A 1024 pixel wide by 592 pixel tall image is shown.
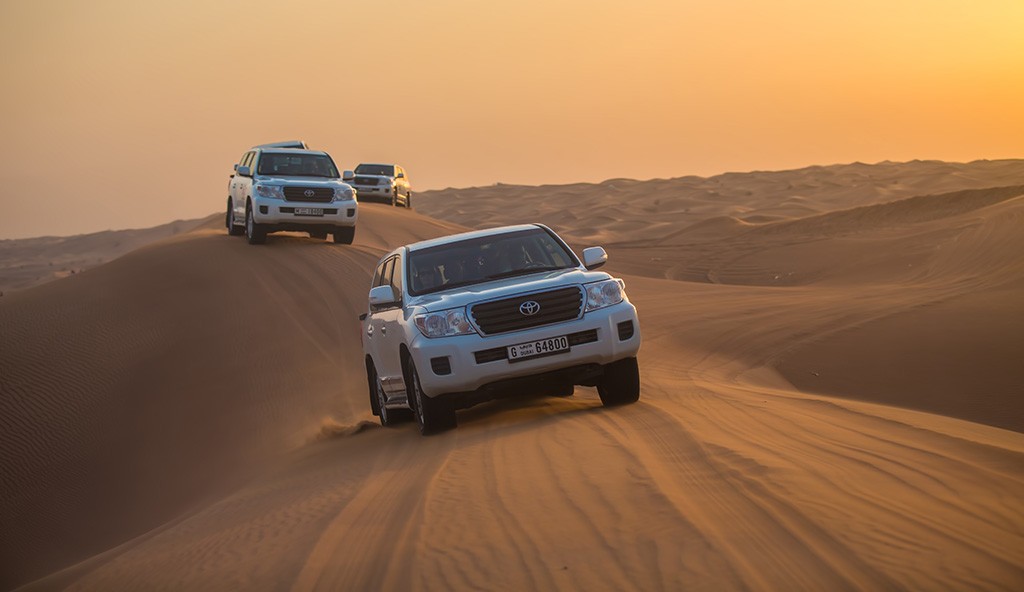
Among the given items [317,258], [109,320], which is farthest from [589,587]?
[317,258]

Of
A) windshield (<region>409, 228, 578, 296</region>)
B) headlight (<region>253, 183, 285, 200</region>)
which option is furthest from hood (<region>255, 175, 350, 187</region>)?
windshield (<region>409, 228, 578, 296</region>)

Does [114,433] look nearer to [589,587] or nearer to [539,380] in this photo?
[539,380]

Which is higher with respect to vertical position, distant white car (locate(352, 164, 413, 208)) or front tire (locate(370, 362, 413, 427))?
distant white car (locate(352, 164, 413, 208))

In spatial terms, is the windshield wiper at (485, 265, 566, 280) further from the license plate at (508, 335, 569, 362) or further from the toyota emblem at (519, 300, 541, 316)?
the license plate at (508, 335, 569, 362)

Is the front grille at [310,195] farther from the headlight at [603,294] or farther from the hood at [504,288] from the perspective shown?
the headlight at [603,294]

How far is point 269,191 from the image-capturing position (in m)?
26.4

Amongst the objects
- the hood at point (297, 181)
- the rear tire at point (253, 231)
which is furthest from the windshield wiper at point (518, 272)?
the rear tire at point (253, 231)

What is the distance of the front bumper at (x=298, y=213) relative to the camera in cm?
2653

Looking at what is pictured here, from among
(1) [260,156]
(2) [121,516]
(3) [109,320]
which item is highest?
(1) [260,156]

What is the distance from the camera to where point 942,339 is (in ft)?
55.4

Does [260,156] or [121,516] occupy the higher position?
[260,156]

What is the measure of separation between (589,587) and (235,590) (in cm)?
206

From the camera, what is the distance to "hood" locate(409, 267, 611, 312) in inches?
401

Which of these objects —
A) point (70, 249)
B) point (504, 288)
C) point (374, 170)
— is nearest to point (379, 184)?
point (374, 170)
